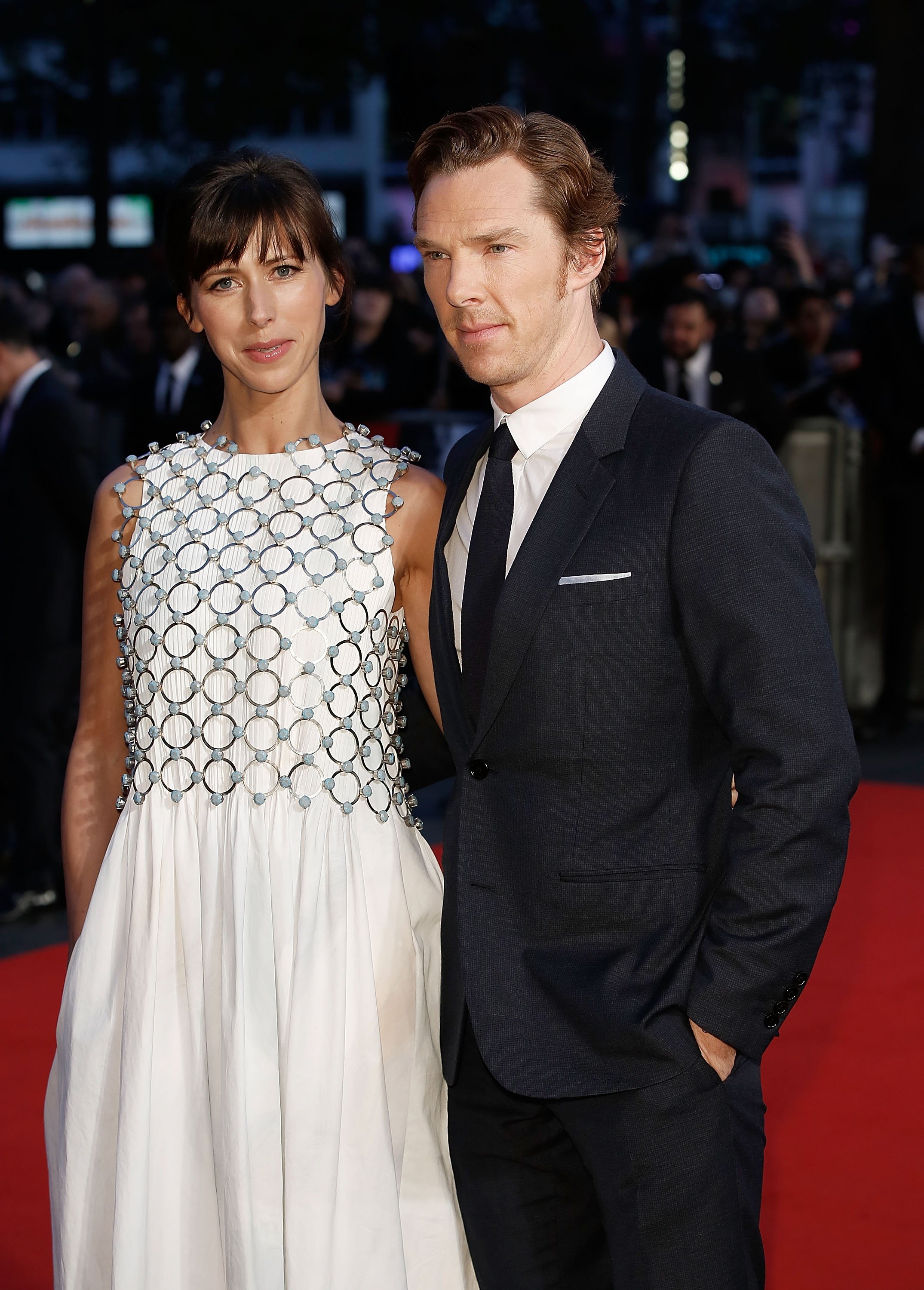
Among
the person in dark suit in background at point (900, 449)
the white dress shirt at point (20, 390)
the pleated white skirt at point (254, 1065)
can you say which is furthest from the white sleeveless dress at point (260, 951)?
the person in dark suit in background at point (900, 449)

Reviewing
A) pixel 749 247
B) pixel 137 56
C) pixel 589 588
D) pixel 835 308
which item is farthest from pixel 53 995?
pixel 749 247

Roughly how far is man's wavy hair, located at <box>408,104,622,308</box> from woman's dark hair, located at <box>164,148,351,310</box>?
261 millimetres

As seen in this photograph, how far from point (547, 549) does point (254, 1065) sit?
88 centimetres

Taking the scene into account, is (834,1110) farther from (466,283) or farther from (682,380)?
(682,380)

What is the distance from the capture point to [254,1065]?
2.25 metres

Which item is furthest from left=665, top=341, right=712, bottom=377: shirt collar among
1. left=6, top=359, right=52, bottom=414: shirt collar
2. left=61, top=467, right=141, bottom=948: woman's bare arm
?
left=61, top=467, right=141, bottom=948: woman's bare arm

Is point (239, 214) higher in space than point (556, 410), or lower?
higher

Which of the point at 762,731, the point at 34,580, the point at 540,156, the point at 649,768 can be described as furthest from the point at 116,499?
the point at 34,580

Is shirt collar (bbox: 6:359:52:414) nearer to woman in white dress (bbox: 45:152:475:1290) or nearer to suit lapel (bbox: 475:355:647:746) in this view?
woman in white dress (bbox: 45:152:475:1290)

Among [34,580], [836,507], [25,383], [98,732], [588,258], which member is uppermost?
[25,383]

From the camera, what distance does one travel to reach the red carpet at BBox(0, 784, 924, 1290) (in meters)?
3.11

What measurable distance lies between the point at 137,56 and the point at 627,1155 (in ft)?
80.1

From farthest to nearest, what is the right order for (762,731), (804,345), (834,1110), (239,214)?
(804,345) → (834,1110) → (239,214) → (762,731)

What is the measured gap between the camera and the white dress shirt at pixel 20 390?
5551mm
